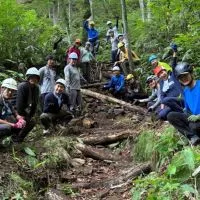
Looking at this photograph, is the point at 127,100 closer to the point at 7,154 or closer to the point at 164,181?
the point at 7,154

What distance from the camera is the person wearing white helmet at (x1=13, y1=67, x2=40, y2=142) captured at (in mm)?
8461

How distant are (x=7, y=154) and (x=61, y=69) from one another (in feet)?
A: 26.3

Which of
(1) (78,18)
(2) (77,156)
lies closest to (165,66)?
(2) (77,156)

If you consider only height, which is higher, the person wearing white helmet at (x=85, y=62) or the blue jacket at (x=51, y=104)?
Result: the person wearing white helmet at (x=85, y=62)

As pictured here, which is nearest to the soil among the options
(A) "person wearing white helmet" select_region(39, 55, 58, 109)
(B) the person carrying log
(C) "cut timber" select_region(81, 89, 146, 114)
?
(A) "person wearing white helmet" select_region(39, 55, 58, 109)

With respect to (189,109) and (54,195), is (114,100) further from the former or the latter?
(54,195)

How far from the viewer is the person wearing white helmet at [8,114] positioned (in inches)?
301

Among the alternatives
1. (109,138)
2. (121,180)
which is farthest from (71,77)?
(121,180)

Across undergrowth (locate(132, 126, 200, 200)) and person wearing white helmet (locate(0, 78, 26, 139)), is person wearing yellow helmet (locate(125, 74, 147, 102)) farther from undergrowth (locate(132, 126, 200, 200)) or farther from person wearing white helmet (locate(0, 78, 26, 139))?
person wearing white helmet (locate(0, 78, 26, 139))

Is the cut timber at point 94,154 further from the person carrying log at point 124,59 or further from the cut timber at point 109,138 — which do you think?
the person carrying log at point 124,59

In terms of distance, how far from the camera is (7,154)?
7.86 metres

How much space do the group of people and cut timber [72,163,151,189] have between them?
1.01 m

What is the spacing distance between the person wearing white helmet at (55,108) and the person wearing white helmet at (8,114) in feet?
4.88

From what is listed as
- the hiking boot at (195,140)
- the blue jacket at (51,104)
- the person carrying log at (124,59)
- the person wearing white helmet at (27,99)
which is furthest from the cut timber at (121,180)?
the person carrying log at (124,59)
